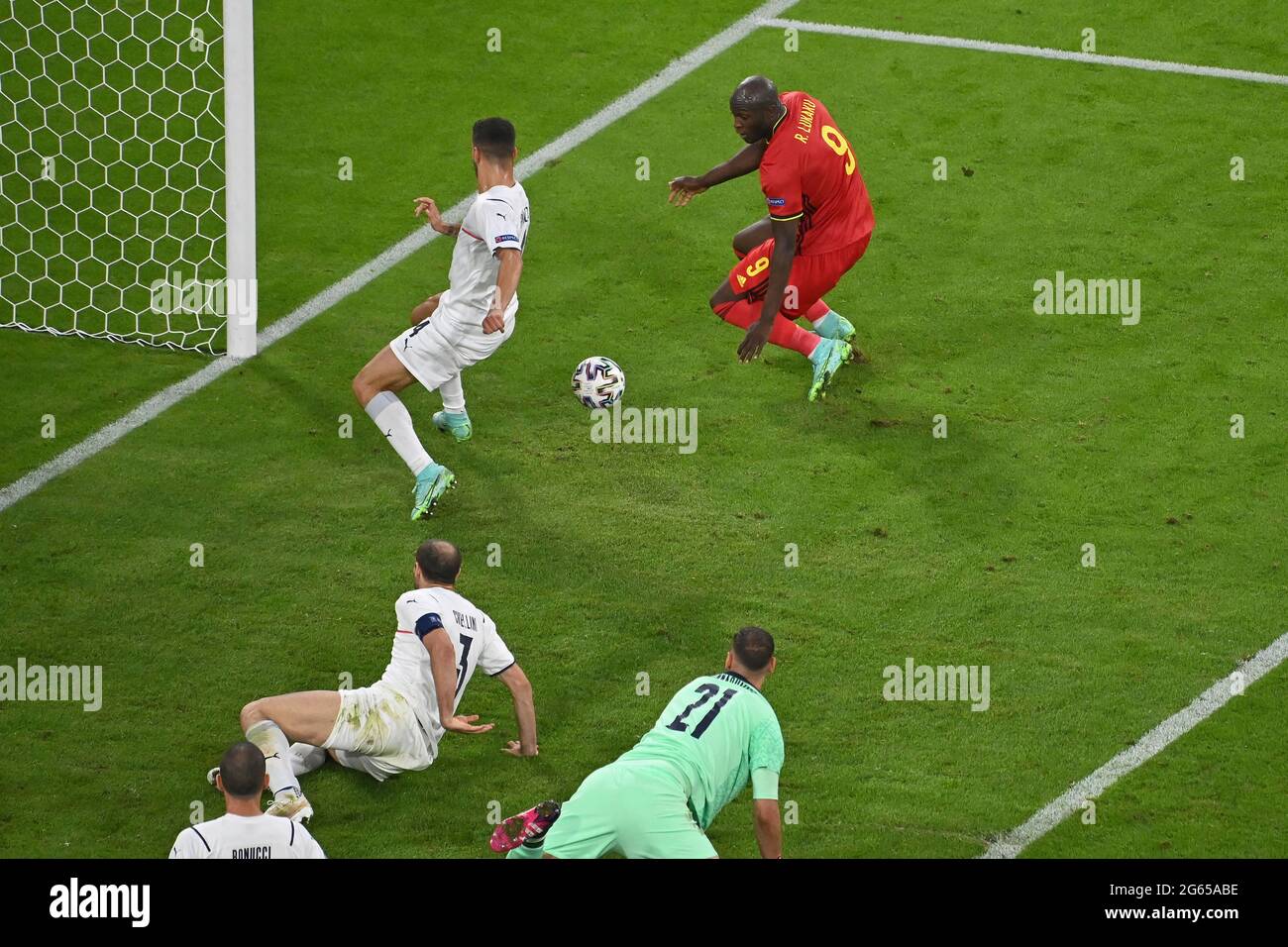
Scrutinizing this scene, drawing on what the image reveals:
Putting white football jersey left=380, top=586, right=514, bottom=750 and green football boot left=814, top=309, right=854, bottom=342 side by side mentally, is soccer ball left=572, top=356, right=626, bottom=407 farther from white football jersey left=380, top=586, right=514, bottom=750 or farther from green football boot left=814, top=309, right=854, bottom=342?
white football jersey left=380, top=586, right=514, bottom=750

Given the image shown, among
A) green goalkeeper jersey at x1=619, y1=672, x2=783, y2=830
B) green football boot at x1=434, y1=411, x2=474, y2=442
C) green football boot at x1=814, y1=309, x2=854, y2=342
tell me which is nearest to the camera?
green goalkeeper jersey at x1=619, y1=672, x2=783, y2=830

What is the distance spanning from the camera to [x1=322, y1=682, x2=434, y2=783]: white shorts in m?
7.99

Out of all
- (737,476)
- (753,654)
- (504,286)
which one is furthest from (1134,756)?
(504,286)

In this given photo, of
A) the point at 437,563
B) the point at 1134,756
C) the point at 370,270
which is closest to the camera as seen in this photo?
the point at 437,563

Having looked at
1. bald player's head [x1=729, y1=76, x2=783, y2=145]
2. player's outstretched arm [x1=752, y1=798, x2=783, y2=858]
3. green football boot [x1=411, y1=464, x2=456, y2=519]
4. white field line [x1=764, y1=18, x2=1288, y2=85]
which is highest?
white field line [x1=764, y1=18, x2=1288, y2=85]

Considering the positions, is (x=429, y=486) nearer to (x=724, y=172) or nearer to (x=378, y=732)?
(x=378, y=732)

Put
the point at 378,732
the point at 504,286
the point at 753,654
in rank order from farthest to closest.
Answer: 1. the point at 504,286
2. the point at 378,732
3. the point at 753,654

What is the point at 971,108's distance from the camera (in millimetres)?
14195

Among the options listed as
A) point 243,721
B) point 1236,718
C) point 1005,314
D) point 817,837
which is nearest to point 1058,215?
point 1005,314

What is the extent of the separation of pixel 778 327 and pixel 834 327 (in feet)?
1.72

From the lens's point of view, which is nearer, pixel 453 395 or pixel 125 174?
pixel 453 395

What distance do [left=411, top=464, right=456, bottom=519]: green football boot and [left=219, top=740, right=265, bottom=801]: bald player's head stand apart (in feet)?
10.8

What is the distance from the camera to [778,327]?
438 inches

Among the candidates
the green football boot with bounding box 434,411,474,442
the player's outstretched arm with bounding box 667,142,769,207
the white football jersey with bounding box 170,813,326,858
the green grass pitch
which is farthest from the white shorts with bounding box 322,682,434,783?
the player's outstretched arm with bounding box 667,142,769,207
